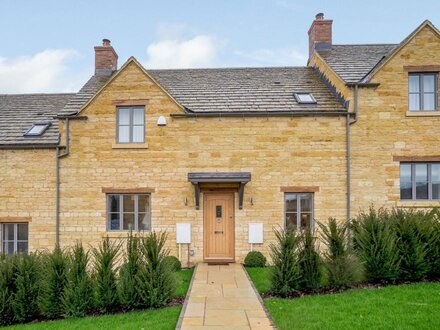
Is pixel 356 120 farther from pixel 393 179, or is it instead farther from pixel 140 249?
pixel 140 249

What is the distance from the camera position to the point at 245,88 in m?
17.4

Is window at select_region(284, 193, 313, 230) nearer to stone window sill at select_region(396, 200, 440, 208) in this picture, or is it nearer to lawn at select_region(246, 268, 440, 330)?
stone window sill at select_region(396, 200, 440, 208)

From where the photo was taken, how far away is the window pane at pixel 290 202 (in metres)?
15.3

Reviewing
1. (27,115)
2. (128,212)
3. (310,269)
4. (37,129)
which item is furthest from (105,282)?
(27,115)

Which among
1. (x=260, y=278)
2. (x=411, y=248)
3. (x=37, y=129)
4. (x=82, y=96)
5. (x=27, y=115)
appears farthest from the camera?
(x=27, y=115)

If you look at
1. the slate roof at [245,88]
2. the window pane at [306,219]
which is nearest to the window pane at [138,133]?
the slate roof at [245,88]

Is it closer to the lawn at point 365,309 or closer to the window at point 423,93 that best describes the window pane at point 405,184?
the window at point 423,93

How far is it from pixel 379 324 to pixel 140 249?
547cm

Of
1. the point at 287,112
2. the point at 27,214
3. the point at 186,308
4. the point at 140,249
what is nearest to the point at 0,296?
the point at 140,249

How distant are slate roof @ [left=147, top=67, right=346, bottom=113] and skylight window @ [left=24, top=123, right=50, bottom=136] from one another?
516 centimetres

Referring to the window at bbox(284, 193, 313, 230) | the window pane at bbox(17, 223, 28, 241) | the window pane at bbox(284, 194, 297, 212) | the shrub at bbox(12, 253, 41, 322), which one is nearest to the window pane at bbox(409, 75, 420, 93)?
the window at bbox(284, 193, 313, 230)

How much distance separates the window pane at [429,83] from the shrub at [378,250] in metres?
6.91

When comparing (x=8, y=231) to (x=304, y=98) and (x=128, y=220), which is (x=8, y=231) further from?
(x=304, y=98)

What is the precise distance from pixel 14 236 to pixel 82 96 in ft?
20.5
